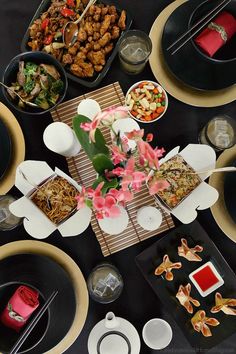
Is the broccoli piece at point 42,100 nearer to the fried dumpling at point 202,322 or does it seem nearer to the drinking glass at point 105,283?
the drinking glass at point 105,283

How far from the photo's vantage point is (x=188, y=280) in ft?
4.01

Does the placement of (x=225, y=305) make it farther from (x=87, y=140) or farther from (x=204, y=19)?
(x=204, y=19)

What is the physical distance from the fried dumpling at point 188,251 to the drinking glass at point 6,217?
468mm

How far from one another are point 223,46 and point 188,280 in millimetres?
685

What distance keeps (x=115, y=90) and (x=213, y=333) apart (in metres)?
0.76

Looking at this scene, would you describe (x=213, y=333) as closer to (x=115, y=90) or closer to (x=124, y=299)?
(x=124, y=299)

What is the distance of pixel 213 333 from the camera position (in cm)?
121

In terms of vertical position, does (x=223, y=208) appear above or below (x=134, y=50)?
below

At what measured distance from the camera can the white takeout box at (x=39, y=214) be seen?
1.04 m

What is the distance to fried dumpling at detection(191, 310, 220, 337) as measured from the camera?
120 cm

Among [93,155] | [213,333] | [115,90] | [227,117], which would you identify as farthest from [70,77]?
[213,333]

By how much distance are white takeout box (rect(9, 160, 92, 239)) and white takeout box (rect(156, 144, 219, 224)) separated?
234 millimetres

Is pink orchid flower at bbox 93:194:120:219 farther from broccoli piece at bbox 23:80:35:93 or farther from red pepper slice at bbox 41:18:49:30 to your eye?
red pepper slice at bbox 41:18:49:30

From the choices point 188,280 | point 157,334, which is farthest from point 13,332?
point 188,280
